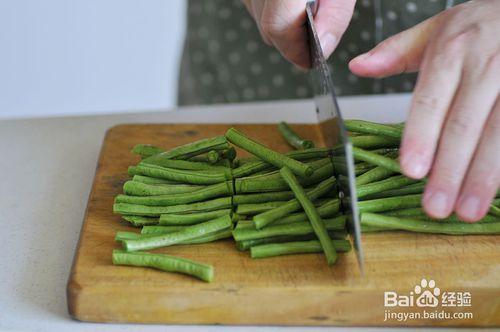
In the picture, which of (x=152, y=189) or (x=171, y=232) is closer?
(x=171, y=232)

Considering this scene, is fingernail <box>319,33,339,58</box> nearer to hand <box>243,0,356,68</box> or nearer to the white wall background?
hand <box>243,0,356,68</box>

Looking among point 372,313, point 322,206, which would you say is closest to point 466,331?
point 372,313

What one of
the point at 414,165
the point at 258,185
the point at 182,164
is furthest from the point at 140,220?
the point at 414,165

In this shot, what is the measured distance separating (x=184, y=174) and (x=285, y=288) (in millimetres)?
623

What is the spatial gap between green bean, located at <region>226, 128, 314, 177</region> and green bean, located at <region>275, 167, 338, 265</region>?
44 mm

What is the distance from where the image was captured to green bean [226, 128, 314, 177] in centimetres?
256

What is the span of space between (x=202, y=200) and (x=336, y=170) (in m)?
0.47

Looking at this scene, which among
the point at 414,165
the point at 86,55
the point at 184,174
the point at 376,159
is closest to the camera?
the point at 414,165

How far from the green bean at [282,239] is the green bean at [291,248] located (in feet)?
0.10

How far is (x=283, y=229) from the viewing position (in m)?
2.38

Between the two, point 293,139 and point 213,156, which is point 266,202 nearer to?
point 213,156

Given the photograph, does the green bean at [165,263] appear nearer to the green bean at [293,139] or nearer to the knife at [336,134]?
the knife at [336,134]

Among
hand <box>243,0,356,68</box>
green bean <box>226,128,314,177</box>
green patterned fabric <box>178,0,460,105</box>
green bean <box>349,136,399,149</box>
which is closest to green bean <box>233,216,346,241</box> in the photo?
green bean <box>226,128,314,177</box>

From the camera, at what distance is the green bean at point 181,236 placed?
92.6 inches
